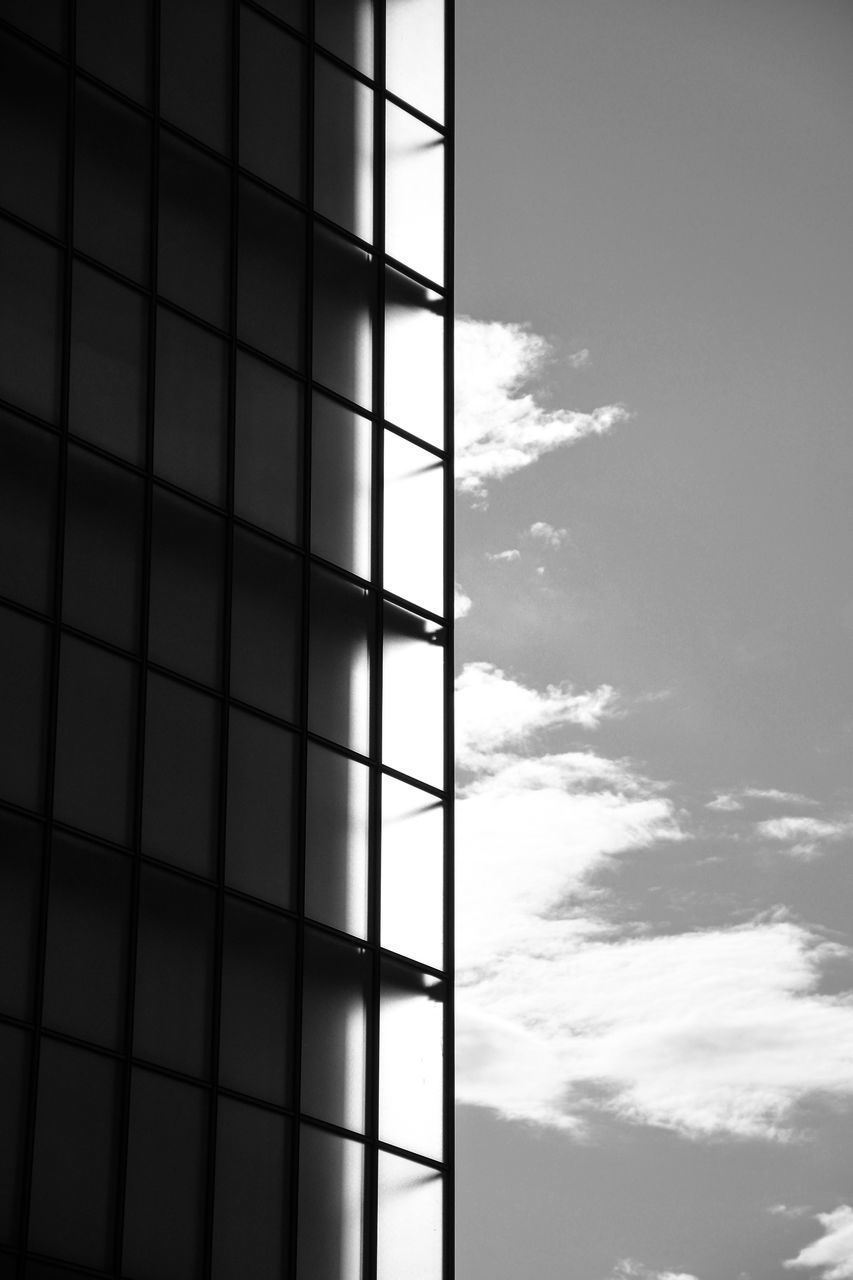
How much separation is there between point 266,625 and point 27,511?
209 inches

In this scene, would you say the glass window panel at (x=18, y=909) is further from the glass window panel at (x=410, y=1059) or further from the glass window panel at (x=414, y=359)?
the glass window panel at (x=414, y=359)

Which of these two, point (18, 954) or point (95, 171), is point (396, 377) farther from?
point (18, 954)

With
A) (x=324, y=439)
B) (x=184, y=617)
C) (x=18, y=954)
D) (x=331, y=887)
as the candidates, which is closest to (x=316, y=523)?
(x=324, y=439)

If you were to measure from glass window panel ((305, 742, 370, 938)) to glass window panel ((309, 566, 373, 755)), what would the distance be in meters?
0.60

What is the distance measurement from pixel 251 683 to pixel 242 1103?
725 cm

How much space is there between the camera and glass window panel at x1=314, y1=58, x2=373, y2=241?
3938 cm

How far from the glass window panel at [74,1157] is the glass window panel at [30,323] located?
10.5m

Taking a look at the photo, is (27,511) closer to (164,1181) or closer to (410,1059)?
(164,1181)

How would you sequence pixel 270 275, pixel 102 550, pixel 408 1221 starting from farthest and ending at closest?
pixel 270 275, pixel 408 1221, pixel 102 550

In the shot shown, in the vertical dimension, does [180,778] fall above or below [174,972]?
above

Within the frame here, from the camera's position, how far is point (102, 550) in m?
33.0

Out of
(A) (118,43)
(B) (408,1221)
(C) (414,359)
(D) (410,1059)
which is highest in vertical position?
(A) (118,43)

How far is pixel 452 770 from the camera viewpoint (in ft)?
128

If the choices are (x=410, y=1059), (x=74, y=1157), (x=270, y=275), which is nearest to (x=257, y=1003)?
(x=410, y=1059)
